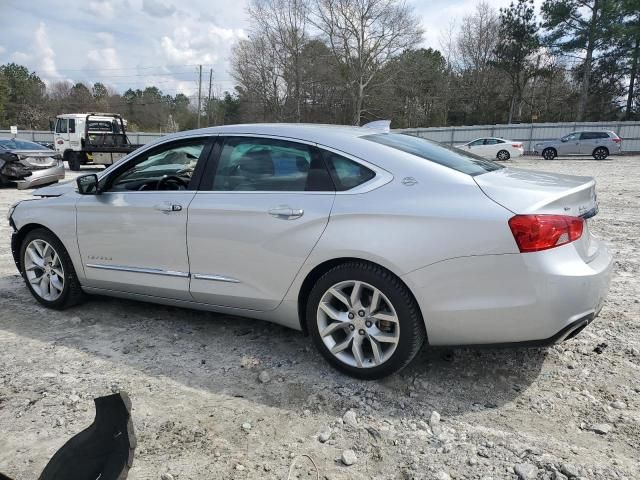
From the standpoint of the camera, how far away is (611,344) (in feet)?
11.7

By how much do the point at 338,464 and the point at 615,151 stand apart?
30.9 metres

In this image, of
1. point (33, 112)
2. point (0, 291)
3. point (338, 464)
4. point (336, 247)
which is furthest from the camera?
point (33, 112)

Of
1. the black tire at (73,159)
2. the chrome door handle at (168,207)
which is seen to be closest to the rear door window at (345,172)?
the chrome door handle at (168,207)

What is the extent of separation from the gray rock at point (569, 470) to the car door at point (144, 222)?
2.55 metres

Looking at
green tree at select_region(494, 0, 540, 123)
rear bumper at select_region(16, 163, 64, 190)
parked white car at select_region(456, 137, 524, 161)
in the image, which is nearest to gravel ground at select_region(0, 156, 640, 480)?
rear bumper at select_region(16, 163, 64, 190)

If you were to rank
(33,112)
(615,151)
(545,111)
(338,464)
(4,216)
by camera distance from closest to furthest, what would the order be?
(338,464), (4,216), (615,151), (545,111), (33,112)

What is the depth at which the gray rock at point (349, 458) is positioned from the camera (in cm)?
238

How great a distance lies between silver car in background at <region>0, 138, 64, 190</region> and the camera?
44.3 ft

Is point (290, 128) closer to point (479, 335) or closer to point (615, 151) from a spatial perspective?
point (479, 335)

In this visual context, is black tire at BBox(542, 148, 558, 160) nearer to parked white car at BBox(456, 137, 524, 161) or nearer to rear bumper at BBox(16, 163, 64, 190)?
parked white car at BBox(456, 137, 524, 161)

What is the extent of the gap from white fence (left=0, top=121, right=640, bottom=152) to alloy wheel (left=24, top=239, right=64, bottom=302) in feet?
96.1

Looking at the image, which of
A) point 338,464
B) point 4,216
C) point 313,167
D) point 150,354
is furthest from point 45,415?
point 4,216

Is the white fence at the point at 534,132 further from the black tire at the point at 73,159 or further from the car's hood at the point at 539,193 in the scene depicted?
the car's hood at the point at 539,193

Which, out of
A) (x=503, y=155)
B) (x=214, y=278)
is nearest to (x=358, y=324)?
(x=214, y=278)
